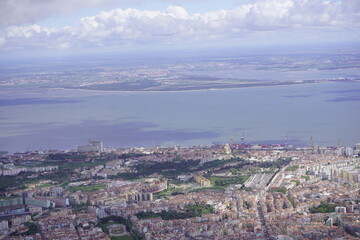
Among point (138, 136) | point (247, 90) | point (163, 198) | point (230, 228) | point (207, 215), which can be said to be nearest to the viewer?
point (230, 228)

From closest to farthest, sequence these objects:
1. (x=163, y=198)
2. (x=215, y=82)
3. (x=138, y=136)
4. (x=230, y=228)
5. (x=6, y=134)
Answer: (x=230, y=228) < (x=163, y=198) < (x=138, y=136) < (x=6, y=134) < (x=215, y=82)

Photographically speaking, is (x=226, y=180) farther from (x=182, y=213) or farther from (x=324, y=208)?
(x=324, y=208)

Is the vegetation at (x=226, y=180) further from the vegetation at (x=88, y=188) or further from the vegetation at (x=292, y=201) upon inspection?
the vegetation at (x=88, y=188)

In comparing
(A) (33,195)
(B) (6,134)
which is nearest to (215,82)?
(B) (6,134)

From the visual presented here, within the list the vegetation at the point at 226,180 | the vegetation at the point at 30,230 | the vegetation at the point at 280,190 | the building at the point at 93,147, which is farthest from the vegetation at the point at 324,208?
the building at the point at 93,147

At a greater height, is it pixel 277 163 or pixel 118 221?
pixel 118 221

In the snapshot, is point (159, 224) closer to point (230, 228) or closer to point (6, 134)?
point (230, 228)

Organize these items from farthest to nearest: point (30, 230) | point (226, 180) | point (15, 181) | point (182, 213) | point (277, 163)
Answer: point (277, 163), point (15, 181), point (226, 180), point (182, 213), point (30, 230)

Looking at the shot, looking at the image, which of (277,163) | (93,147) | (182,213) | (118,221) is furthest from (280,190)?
(93,147)
